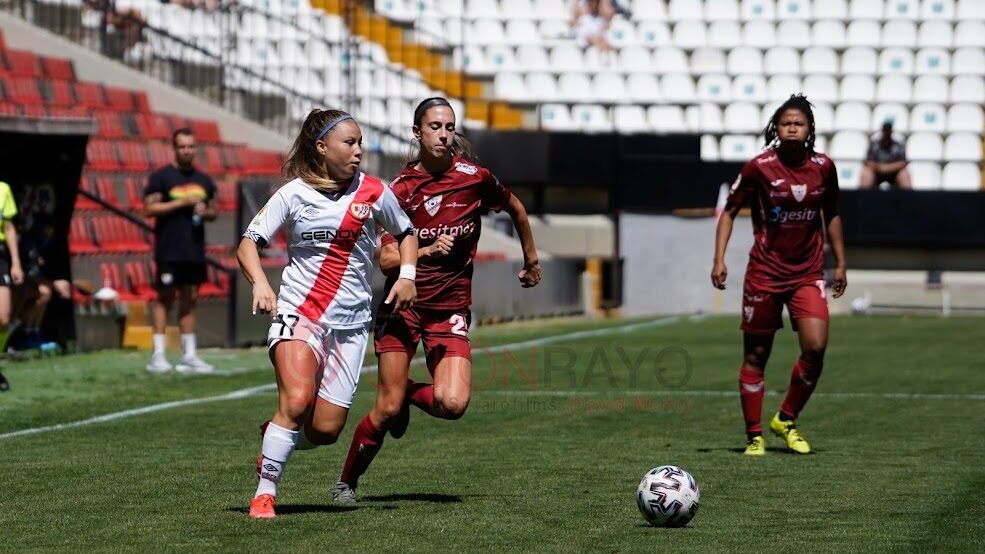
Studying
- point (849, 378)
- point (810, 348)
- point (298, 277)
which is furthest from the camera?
point (849, 378)

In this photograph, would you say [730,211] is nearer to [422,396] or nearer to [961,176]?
[422,396]

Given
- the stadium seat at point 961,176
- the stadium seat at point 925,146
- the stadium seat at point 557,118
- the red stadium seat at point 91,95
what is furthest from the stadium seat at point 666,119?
the red stadium seat at point 91,95

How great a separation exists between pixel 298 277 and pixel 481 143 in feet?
67.8

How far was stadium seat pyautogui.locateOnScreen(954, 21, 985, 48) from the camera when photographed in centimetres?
3114

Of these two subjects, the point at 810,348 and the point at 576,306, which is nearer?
the point at 810,348

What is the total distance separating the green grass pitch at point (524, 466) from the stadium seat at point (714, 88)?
48.6 ft

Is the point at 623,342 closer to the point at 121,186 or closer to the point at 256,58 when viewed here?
the point at 121,186

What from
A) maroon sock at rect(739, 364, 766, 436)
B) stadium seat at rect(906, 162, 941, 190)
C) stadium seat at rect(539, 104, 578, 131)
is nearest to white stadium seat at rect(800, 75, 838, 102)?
stadium seat at rect(906, 162, 941, 190)

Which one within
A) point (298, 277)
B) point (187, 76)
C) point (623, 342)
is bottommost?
point (623, 342)

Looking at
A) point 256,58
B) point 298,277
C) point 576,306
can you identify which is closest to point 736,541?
point 298,277

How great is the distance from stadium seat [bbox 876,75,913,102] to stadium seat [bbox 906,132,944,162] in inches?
40.3

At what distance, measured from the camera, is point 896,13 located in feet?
103

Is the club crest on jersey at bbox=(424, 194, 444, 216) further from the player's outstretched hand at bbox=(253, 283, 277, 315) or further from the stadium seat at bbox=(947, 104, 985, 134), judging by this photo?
the stadium seat at bbox=(947, 104, 985, 134)

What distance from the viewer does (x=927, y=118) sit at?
30.6m
